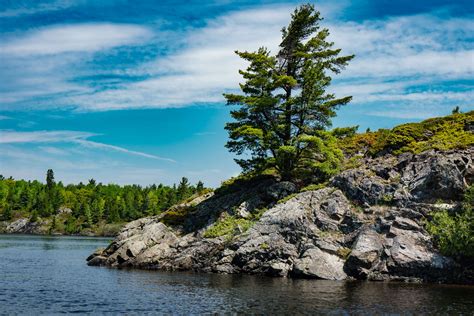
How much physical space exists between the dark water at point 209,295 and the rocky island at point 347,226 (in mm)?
3245

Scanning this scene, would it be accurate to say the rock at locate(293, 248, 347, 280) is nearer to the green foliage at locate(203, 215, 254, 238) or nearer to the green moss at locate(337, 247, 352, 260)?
the green moss at locate(337, 247, 352, 260)

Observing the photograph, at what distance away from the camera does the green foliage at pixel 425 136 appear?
186ft

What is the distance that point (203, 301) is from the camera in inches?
1358

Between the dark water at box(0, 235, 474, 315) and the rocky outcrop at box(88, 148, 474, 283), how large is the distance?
10.2 ft

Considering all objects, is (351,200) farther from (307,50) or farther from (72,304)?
(72,304)

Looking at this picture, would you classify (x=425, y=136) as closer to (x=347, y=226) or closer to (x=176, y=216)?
(x=347, y=226)

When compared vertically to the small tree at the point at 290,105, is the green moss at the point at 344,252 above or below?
below

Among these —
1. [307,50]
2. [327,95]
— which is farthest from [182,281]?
[307,50]

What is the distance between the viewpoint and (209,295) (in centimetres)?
3706

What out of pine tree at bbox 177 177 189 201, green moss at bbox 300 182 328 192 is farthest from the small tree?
pine tree at bbox 177 177 189 201

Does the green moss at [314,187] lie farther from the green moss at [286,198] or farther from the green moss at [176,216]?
the green moss at [176,216]

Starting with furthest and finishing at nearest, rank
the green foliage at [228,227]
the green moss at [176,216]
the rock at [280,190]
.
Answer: the green moss at [176,216] < the rock at [280,190] < the green foliage at [228,227]

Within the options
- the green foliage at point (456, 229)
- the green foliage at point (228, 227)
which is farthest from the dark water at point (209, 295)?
the green foliage at point (228, 227)

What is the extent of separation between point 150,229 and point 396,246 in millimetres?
31906
